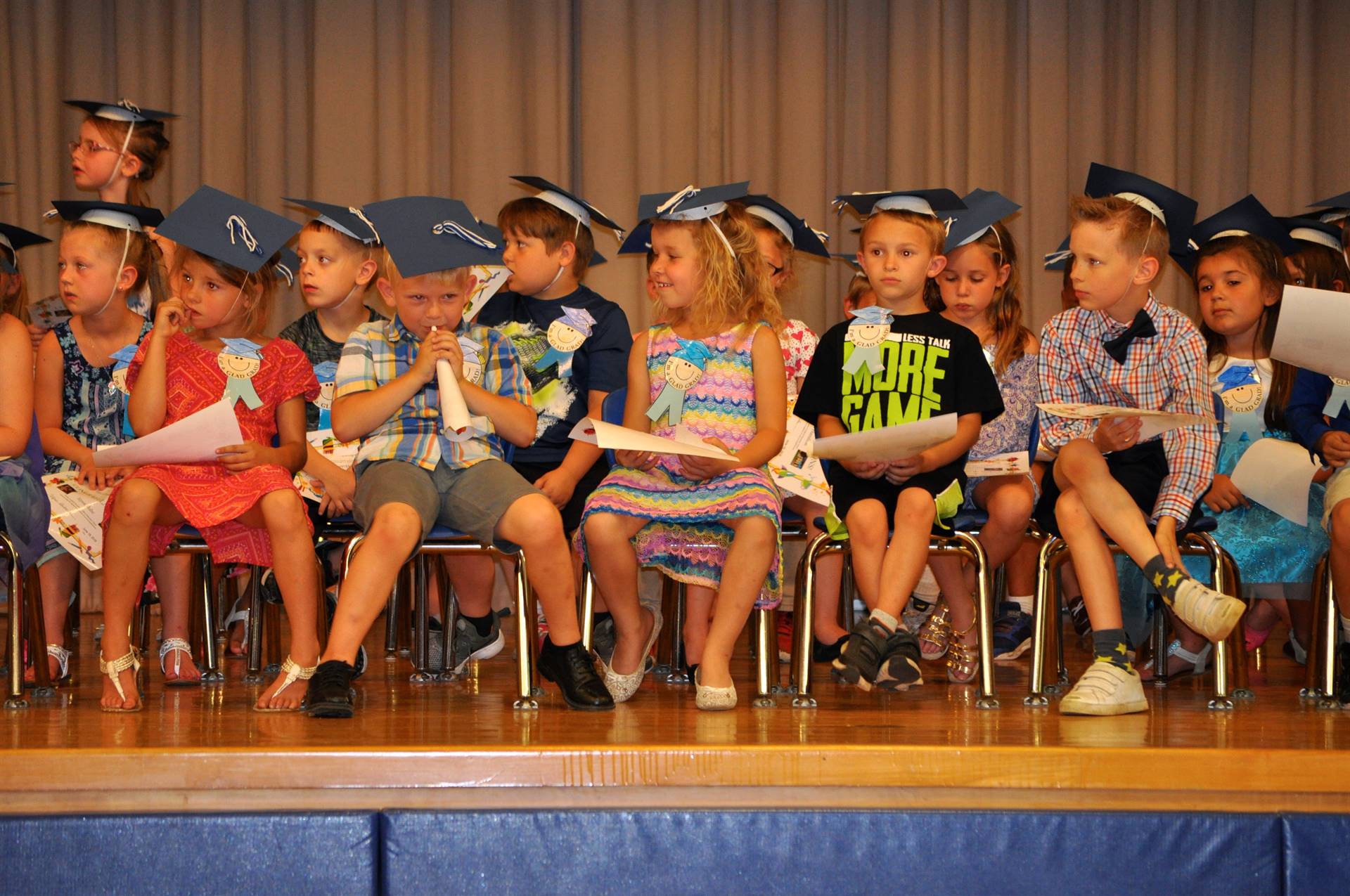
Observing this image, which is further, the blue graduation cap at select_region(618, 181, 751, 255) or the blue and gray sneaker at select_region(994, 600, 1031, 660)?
the blue and gray sneaker at select_region(994, 600, 1031, 660)

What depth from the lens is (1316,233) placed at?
3.55 m

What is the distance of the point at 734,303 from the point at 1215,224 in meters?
1.34

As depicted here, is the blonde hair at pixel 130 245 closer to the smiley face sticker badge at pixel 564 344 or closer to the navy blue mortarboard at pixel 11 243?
the navy blue mortarboard at pixel 11 243

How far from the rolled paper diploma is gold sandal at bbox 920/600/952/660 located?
1.36 meters

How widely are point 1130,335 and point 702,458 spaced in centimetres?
103

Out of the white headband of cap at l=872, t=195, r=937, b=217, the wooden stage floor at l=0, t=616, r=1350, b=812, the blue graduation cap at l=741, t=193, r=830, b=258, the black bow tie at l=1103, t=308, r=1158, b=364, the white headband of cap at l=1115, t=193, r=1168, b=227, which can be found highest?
the blue graduation cap at l=741, t=193, r=830, b=258

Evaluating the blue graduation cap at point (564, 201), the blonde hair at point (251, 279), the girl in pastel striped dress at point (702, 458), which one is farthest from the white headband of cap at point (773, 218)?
the blonde hair at point (251, 279)

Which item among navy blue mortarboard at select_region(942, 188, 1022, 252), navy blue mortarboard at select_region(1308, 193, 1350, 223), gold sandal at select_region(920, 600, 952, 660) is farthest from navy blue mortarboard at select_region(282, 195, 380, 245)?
navy blue mortarboard at select_region(1308, 193, 1350, 223)

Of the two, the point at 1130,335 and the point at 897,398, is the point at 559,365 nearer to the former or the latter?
the point at 897,398

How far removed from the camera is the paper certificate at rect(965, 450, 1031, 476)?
314 cm

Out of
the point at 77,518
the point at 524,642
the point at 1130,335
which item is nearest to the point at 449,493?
the point at 524,642

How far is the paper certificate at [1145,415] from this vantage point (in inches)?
103

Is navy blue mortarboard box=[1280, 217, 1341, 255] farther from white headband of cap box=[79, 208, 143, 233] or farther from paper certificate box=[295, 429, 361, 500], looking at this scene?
white headband of cap box=[79, 208, 143, 233]

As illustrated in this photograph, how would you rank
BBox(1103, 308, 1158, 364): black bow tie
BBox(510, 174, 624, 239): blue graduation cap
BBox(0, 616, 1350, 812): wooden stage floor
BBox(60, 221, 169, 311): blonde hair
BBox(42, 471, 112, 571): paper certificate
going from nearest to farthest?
BBox(0, 616, 1350, 812): wooden stage floor, BBox(1103, 308, 1158, 364): black bow tie, BBox(42, 471, 112, 571): paper certificate, BBox(60, 221, 169, 311): blonde hair, BBox(510, 174, 624, 239): blue graduation cap
